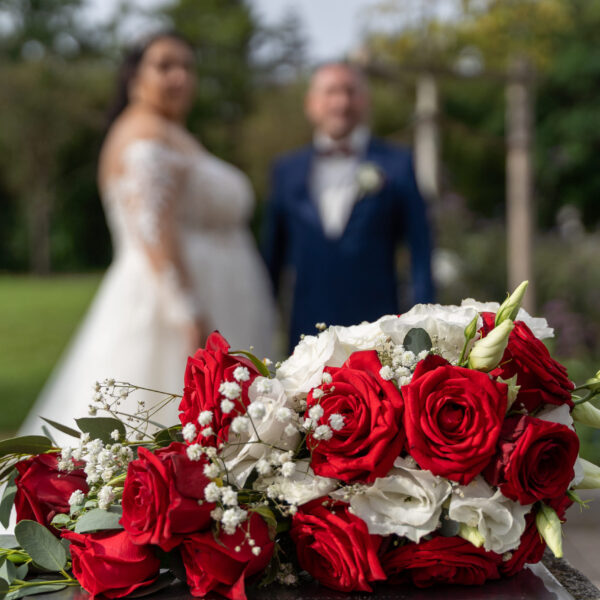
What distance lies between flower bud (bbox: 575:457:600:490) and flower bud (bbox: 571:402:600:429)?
6cm

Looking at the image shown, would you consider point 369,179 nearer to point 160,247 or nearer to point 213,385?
point 160,247

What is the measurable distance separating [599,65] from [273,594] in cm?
3116

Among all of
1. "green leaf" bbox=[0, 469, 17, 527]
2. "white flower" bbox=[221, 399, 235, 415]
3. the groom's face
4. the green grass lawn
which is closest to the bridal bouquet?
"white flower" bbox=[221, 399, 235, 415]

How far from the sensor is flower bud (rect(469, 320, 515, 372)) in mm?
1071

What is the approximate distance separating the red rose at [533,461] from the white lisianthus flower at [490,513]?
0.06 ft

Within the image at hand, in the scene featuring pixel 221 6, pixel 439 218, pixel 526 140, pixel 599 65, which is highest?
pixel 221 6

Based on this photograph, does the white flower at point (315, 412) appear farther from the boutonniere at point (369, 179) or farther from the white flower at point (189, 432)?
the boutonniere at point (369, 179)

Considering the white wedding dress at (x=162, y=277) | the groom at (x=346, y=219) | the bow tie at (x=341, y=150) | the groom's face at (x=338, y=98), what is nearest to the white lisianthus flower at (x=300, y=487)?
the white wedding dress at (x=162, y=277)

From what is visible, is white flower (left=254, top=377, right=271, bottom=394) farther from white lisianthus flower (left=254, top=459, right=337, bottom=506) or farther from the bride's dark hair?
the bride's dark hair

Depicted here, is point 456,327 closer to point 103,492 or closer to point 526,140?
point 103,492

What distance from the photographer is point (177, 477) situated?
106 cm

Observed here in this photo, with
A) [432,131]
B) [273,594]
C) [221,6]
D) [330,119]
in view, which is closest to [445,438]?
[273,594]

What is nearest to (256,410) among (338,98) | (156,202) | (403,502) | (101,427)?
(403,502)

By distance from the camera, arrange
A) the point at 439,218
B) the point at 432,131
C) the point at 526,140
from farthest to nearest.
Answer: the point at 439,218 < the point at 432,131 < the point at 526,140
